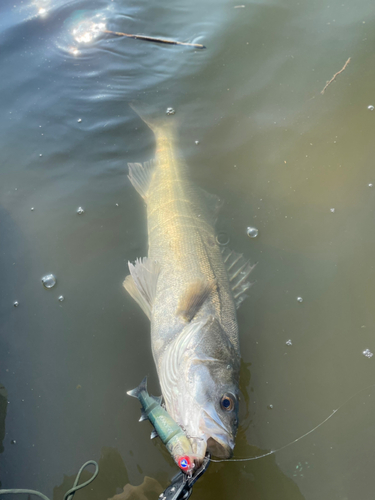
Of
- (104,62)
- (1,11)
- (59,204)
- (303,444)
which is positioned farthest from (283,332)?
Answer: (1,11)

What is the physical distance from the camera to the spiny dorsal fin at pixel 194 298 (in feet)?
8.37

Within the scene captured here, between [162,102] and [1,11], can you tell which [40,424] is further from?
[1,11]

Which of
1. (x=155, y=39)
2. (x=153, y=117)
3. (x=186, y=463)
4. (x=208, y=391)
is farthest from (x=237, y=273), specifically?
(x=155, y=39)

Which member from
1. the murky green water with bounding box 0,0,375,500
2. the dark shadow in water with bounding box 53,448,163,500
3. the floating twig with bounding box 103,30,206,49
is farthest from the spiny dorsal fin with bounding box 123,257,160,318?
the floating twig with bounding box 103,30,206,49

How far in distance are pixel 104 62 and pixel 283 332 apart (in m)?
4.08

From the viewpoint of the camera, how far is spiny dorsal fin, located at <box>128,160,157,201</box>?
11.2ft

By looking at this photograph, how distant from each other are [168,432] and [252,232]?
6.51 ft

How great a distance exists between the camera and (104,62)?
452cm

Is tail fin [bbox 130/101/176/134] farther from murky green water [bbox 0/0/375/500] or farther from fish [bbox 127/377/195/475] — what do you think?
fish [bbox 127/377/195/475]

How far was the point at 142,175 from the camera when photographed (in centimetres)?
347

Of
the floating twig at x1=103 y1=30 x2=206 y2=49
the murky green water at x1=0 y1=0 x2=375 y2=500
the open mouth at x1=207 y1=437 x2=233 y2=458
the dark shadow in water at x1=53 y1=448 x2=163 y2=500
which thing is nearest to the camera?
the open mouth at x1=207 y1=437 x2=233 y2=458

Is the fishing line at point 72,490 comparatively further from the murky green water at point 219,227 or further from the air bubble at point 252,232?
the air bubble at point 252,232

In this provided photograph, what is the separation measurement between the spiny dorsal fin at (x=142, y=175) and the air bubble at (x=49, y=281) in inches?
45.3

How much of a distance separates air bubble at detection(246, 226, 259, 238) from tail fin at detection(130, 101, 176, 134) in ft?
5.08
